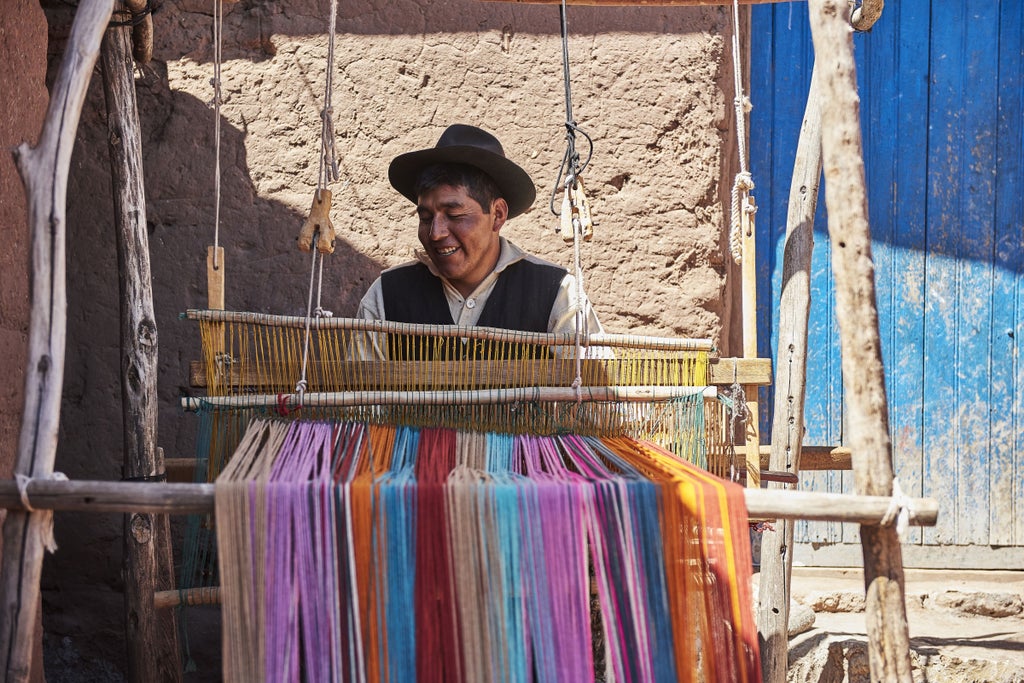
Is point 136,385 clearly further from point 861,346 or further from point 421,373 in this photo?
point 861,346

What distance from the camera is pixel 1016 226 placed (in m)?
4.03

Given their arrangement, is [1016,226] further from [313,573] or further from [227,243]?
[313,573]

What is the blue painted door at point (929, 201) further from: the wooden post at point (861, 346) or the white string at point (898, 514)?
the white string at point (898, 514)

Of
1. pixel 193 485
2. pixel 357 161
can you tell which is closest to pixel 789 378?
pixel 357 161

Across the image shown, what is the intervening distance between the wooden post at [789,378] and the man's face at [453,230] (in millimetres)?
920

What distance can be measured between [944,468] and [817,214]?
3.90ft

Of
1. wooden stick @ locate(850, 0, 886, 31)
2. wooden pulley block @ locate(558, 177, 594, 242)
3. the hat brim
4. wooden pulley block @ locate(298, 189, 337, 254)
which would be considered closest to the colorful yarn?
wooden pulley block @ locate(298, 189, 337, 254)

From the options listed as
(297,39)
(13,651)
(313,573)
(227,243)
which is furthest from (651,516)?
(297,39)

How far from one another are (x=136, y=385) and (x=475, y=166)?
117cm

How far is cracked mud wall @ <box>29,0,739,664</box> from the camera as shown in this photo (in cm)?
353

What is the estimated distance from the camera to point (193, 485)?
68.8 inches

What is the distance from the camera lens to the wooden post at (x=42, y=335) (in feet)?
5.98

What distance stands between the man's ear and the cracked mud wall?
1.51 feet

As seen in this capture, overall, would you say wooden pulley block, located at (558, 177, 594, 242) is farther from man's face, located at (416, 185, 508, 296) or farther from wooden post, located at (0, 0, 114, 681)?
wooden post, located at (0, 0, 114, 681)
